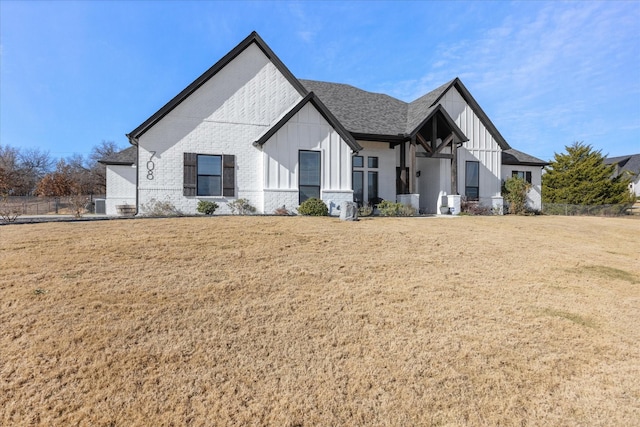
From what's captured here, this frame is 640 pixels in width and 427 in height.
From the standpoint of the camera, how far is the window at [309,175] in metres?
15.1

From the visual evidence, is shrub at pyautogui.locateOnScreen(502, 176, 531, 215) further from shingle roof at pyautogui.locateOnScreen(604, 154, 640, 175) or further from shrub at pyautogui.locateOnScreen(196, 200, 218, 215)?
shingle roof at pyautogui.locateOnScreen(604, 154, 640, 175)

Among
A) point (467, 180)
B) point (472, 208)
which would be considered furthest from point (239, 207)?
point (467, 180)

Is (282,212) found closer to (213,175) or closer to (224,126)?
(213,175)

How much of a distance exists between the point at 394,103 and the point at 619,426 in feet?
69.3

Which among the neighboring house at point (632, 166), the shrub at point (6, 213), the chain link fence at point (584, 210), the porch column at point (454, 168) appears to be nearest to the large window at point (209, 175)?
the shrub at point (6, 213)

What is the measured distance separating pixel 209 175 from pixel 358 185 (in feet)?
25.1

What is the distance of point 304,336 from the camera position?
438 centimetres

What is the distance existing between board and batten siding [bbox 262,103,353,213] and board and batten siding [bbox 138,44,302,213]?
73 centimetres

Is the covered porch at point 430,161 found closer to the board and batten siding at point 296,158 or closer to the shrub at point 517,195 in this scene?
the shrub at point 517,195

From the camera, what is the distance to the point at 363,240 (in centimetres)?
899

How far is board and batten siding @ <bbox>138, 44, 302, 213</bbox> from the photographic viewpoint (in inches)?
563

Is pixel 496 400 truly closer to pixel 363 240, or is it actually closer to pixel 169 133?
pixel 363 240

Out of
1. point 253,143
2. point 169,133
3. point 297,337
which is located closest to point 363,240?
point 297,337

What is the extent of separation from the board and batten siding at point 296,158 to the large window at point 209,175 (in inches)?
78.3
